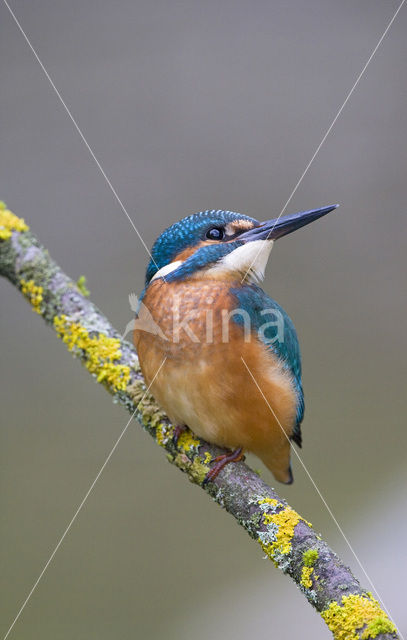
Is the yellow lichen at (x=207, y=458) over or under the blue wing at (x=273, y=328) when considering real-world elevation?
under

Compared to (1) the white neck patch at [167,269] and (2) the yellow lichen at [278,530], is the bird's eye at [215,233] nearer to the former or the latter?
(1) the white neck patch at [167,269]

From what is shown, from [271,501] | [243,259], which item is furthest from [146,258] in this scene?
[271,501]

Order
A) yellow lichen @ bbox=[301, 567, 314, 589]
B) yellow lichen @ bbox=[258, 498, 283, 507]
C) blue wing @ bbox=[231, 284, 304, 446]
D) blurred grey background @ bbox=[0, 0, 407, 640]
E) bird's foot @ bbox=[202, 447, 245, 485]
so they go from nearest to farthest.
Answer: yellow lichen @ bbox=[301, 567, 314, 589] < yellow lichen @ bbox=[258, 498, 283, 507] < bird's foot @ bbox=[202, 447, 245, 485] < blue wing @ bbox=[231, 284, 304, 446] < blurred grey background @ bbox=[0, 0, 407, 640]

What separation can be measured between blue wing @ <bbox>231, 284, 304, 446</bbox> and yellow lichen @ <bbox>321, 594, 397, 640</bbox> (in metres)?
0.81

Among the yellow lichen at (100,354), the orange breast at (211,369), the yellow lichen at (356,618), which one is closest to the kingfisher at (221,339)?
the orange breast at (211,369)

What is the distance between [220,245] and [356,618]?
1.15 metres

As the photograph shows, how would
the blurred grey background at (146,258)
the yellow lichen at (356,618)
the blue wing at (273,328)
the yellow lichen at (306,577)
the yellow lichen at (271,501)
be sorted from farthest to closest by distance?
the blurred grey background at (146,258)
the blue wing at (273,328)
the yellow lichen at (271,501)
the yellow lichen at (306,577)
the yellow lichen at (356,618)

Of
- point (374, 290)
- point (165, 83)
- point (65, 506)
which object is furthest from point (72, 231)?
point (374, 290)

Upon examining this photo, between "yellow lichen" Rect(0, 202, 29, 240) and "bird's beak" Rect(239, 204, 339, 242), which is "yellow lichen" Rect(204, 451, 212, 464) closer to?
"bird's beak" Rect(239, 204, 339, 242)

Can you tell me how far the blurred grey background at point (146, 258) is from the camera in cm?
326

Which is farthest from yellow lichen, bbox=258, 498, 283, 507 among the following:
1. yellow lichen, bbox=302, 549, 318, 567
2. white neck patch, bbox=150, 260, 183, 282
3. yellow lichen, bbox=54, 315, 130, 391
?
white neck patch, bbox=150, 260, 183, 282

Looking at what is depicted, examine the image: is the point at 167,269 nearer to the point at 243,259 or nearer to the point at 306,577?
the point at 243,259

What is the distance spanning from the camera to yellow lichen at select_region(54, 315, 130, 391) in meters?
2.15

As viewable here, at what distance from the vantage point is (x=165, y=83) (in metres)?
4.38
